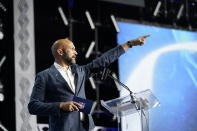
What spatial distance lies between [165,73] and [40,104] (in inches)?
113

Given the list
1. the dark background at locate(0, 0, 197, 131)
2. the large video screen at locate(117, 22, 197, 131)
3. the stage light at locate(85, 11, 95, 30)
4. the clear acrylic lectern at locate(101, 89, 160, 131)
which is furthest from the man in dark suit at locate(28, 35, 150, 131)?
the stage light at locate(85, 11, 95, 30)

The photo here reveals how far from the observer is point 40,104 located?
3736 millimetres

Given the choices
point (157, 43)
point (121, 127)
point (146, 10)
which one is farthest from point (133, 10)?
point (121, 127)

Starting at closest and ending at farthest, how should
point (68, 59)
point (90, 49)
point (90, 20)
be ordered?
point (68, 59) < point (90, 49) < point (90, 20)

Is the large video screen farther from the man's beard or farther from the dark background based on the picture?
the man's beard

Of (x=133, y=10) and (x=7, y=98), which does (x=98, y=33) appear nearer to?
(x=133, y=10)

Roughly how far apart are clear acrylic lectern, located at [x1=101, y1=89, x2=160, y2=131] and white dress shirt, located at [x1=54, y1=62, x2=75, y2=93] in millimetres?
279

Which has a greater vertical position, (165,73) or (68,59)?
(68,59)

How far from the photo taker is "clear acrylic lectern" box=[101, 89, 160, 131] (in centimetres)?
402

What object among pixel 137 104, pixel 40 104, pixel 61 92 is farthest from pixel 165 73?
pixel 40 104

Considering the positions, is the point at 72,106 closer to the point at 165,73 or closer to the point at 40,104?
the point at 40,104

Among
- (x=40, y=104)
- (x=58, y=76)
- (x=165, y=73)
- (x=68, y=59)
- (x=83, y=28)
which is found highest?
(x=83, y=28)

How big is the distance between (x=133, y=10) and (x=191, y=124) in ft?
5.34

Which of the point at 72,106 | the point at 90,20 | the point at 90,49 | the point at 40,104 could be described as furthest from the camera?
the point at 90,20
